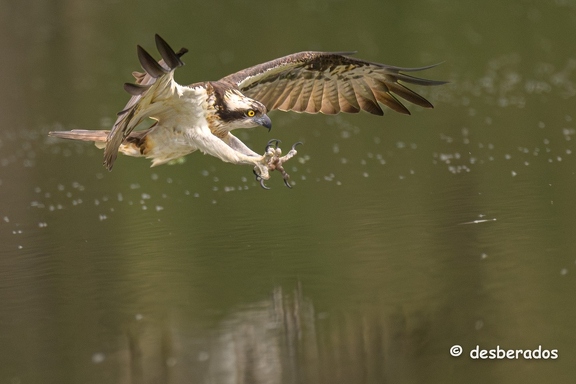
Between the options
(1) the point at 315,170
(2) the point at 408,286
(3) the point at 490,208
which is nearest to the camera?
(2) the point at 408,286

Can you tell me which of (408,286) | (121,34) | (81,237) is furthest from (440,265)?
(121,34)

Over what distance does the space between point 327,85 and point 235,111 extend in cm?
200

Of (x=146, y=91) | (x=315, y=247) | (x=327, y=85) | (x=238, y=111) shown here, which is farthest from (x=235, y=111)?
(x=327, y=85)

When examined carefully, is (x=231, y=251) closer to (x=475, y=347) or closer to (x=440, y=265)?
(x=440, y=265)

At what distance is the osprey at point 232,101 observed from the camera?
33.4 feet

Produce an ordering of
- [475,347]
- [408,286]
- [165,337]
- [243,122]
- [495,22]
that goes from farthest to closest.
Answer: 1. [495,22]
2. [243,122]
3. [408,286]
4. [165,337]
5. [475,347]

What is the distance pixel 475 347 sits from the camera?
26.9ft

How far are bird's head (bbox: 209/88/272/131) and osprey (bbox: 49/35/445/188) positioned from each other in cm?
1

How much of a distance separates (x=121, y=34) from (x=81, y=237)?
816 inches

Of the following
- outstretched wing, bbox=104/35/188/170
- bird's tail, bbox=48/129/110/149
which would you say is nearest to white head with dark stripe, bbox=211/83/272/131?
outstretched wing, bbox=104/35/188/170

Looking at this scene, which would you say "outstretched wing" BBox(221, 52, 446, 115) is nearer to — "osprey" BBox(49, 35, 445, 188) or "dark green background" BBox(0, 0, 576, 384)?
"osprey" BBox(49, 35, 445, 188)

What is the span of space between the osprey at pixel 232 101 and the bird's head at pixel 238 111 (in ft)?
0.03

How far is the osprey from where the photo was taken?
10172 mm

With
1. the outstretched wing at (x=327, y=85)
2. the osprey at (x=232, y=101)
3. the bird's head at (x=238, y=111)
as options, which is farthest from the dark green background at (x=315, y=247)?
the bird's head at (x=238, y=111)
